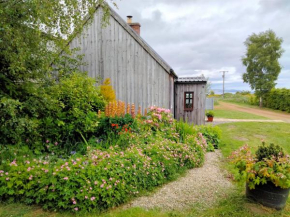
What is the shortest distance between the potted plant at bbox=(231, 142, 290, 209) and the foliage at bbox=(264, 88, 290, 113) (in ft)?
71.4

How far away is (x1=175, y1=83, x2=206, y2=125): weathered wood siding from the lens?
11.9 metres

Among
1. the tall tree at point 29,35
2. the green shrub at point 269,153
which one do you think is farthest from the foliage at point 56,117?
the green shrub at point 269,153

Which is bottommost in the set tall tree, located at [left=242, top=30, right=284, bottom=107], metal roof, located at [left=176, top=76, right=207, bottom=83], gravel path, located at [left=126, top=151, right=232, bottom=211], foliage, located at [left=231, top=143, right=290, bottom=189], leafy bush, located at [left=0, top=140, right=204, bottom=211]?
gravel path, located at [left=126, top=151, right=232, bottom=211]

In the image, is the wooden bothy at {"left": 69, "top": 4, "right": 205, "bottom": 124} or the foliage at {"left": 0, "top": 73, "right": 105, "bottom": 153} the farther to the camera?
the wooden bothy at {"left": 69, "top": 4, "right": 205, "bottom": 124}

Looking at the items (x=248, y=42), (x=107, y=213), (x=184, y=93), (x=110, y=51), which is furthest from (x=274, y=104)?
(x=107, y=213)

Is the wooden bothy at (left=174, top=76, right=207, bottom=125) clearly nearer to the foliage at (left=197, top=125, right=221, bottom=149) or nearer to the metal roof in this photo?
the metal roof

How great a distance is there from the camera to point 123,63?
956 centimetres

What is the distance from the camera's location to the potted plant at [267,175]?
124 inches

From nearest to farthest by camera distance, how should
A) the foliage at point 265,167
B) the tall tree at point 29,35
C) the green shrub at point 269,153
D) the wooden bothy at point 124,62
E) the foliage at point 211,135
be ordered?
the foliage at point 265,167
the green shrub at point 269,153
the tall tree at point 29,35
the foliage at point 211,135
the wooden bothy at point 124,62

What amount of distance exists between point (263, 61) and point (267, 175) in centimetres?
2733

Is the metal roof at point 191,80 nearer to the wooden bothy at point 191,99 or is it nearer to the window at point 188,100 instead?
the wooden bothy at point 191,99

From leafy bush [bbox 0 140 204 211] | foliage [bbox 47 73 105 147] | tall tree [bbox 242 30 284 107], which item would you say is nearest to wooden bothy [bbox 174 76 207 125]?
foliage [bbox 47 73 105 147]

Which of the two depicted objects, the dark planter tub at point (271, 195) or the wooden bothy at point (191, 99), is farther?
the wooden bothy at point (191, 99)

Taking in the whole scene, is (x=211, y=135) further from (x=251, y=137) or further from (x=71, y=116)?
(x=71, y=116)
